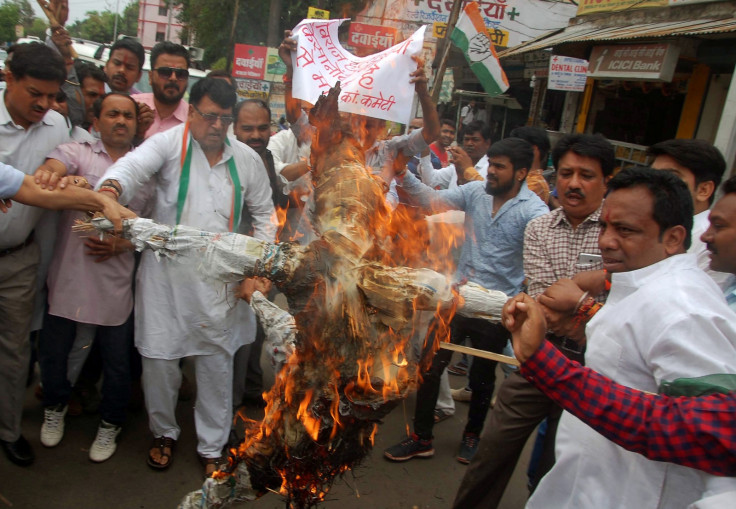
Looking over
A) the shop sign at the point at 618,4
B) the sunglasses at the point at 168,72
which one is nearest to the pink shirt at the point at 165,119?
the sunglasses at the point at 168,72

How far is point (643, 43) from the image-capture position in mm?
8914

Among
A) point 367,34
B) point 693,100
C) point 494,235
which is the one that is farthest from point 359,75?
point 693,100

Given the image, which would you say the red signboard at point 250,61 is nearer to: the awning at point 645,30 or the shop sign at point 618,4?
the awning at point 645,30


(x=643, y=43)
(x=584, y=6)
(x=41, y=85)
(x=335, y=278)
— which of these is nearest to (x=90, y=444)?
(x=41, y=85)

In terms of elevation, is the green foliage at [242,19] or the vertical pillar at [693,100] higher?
the green foliage at [242,19]

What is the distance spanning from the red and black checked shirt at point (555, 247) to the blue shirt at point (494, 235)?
0.47 metres

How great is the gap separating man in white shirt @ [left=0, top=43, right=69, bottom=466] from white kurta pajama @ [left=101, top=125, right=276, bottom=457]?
643 mm

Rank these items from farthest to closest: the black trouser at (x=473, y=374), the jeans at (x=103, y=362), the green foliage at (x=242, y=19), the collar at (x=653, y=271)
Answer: the green foliage at (x=242, y=19), the black trouser at (x=473, y=374), the jeans at (x=103, y=362), the collar at (x=653, y=271)

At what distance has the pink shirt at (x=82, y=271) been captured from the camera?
3.26 m

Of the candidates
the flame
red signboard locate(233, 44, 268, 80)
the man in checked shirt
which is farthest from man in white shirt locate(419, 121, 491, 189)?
red signboard locate(233, 44, 268, 80)

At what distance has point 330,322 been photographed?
2068 millimetres

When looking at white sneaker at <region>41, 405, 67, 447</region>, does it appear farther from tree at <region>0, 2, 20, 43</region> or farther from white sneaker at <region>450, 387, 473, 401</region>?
tree at <region>0, 2, 20, 43</region>

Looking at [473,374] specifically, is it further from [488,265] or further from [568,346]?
[568,346]

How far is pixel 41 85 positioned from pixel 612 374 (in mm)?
3340
